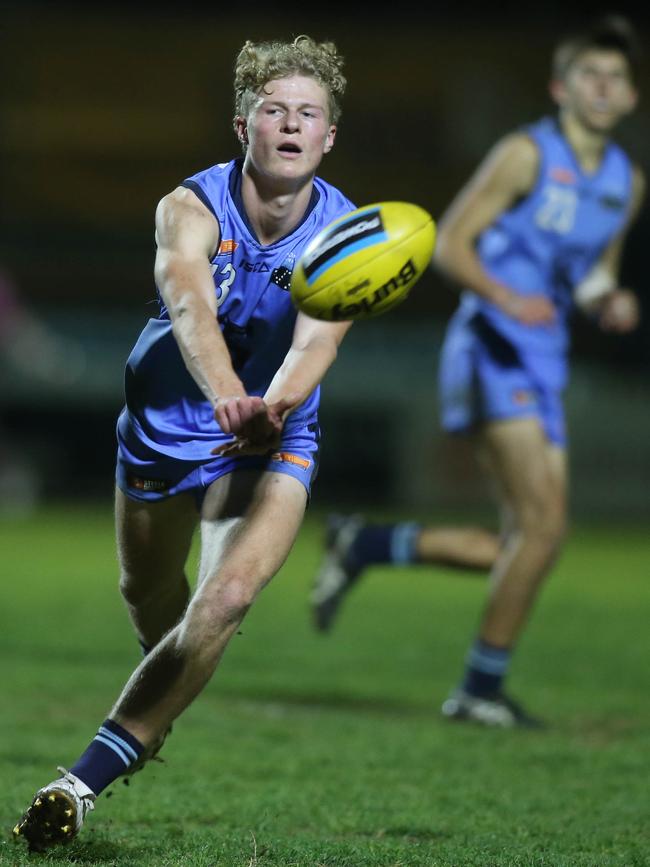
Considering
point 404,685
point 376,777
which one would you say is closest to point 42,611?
point 404,685

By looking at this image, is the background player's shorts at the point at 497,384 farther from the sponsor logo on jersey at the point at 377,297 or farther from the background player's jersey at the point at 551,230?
the sponsor logo on jersey at the point at 377,297

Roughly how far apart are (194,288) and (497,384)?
2832 mm

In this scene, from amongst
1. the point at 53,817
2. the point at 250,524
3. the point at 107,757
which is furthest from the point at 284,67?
the point at 53,817

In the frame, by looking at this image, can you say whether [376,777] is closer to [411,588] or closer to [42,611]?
Answer: [42,611]

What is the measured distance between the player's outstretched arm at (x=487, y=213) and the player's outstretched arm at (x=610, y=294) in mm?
277

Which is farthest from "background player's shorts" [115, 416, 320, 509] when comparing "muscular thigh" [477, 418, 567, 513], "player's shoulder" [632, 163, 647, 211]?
"player's shoulder" [632, 163, 647, 211]

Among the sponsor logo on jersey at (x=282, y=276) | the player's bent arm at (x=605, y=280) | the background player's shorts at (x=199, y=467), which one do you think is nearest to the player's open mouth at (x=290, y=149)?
the sponsor logo on jersey at (x=282, y=276)

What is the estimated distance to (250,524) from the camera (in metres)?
4.03

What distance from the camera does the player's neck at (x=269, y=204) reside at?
13.9 ft

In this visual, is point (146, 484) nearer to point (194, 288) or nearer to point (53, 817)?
point (194, 288)

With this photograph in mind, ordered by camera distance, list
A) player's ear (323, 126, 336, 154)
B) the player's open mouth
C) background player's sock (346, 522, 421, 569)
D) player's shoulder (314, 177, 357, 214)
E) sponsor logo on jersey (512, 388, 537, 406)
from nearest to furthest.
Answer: the player's open mouth → player's ear (323, 126, 336, 154) → player's shoulder (314, 177, 357, 214) → sponsor logo on jersey (512, 388, 537, 406) → background player's sock (346, 522, 421, 569)

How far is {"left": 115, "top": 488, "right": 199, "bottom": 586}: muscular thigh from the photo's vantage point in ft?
14.6

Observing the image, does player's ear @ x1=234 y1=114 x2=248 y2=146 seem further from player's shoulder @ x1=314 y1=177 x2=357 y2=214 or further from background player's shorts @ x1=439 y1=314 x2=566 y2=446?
background player's shorts @ x1=439 y1=314 x2=566 y2=446

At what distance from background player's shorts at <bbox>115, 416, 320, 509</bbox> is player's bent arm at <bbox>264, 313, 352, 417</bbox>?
20 centimetres
